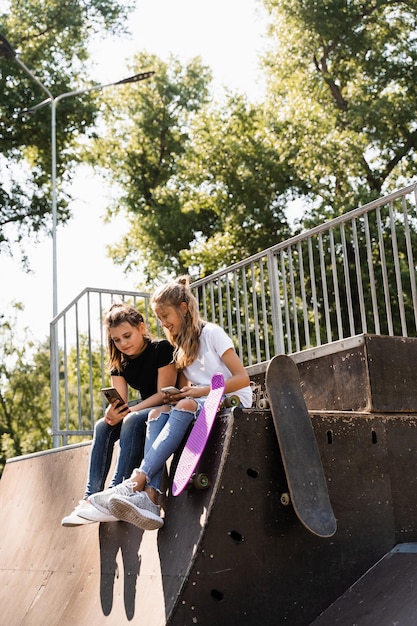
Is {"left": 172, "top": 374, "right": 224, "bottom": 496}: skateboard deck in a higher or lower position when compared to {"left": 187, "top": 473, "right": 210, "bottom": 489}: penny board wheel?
higher

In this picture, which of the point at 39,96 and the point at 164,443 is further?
the point at 39,96

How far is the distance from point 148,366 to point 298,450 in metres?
1.34

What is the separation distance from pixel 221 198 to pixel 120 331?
71.5ft

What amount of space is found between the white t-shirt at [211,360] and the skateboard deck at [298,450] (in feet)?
1.50

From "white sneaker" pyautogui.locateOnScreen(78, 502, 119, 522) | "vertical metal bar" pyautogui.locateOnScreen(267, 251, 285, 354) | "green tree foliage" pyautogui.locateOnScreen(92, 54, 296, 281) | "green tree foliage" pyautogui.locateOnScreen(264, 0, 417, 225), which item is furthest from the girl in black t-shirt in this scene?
"green tree foliage" pyautogui.locateOnScreen(92, 54, 296, 281)

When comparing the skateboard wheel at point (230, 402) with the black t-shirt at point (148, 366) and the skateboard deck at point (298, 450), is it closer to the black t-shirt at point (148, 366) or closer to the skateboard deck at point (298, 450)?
the skateboard deck at point (298, 450)

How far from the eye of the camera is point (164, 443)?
4.02 m

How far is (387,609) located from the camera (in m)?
3.54

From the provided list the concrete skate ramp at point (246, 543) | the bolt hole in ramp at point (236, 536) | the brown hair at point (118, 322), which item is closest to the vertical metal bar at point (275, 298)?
the brown hair at point (118, 322)

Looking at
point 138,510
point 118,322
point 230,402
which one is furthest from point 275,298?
point 138,510

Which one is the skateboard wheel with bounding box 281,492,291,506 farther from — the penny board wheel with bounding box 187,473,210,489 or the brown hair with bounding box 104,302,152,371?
the brown hair with bounding box 104,302,152,371

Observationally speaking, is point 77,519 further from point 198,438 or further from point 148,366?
point 148,366

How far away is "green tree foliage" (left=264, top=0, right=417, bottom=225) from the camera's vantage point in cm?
2436

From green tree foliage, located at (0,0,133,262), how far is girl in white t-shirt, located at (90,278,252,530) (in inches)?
887
